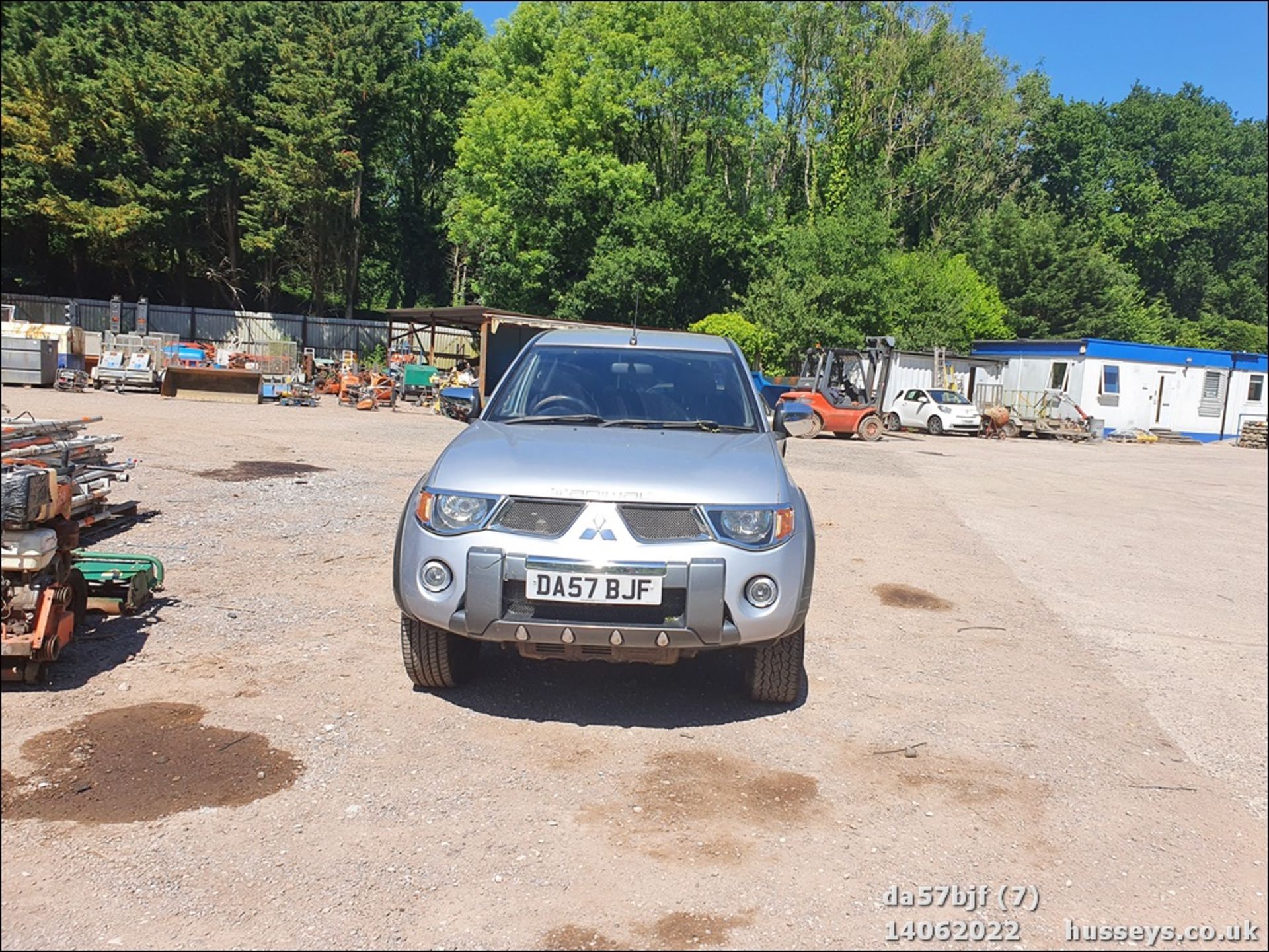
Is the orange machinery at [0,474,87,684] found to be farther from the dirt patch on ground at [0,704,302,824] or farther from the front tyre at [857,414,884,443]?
the front tyre at [857,414,884,443]

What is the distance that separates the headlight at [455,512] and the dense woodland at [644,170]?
29.2m

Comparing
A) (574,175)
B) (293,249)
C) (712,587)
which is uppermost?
(574,175)

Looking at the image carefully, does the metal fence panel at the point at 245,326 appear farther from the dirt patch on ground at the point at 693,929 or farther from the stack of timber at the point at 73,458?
the dirt patch on ground at the point at 693,929

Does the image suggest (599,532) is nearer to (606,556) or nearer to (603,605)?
(606,556)

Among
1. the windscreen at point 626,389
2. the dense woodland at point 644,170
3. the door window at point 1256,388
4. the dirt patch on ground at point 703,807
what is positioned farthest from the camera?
the door window at point 1256,388

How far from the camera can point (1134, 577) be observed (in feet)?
25.9

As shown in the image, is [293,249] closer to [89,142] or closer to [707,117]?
[89,142]

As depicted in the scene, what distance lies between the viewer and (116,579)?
550 centimetres

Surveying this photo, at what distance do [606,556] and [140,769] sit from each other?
1.98 meters

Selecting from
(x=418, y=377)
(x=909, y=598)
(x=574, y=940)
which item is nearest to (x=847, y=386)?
(x=418, y=377)

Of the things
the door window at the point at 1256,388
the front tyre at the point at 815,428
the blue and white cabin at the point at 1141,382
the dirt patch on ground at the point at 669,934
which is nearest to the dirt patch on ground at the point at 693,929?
the dirt patch on ground at the point at 669,934

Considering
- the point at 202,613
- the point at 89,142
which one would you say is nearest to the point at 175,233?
the point at 89,142

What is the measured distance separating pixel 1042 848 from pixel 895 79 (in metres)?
45.6

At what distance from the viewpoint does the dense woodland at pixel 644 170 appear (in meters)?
36.4
